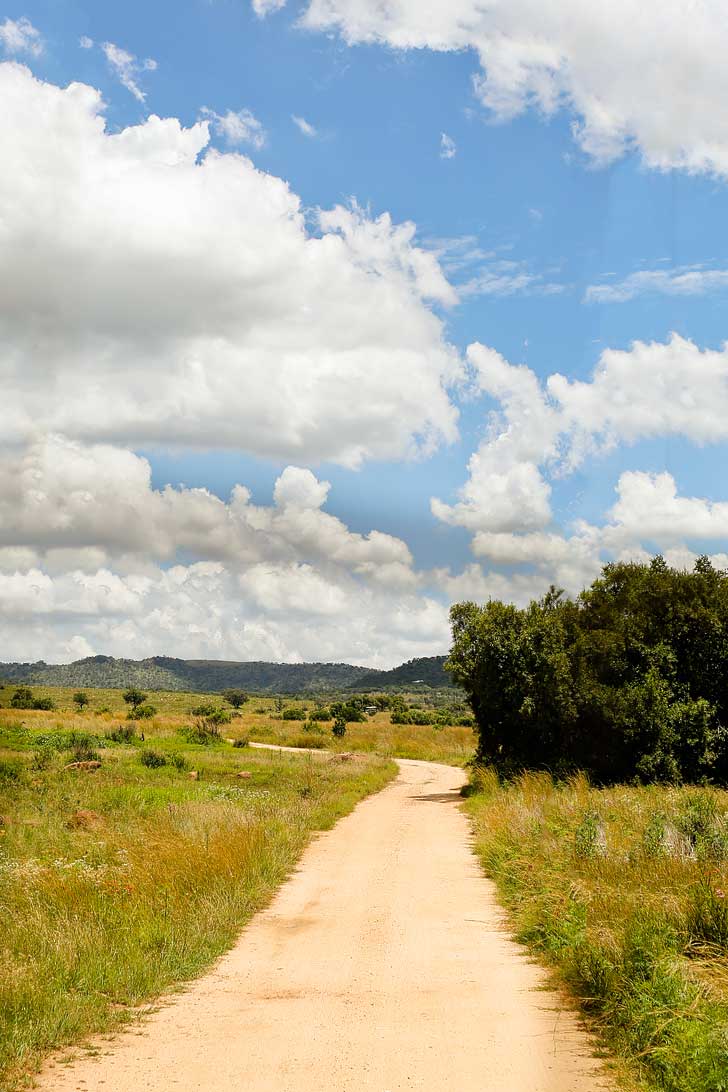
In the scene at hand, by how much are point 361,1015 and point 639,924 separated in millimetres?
2871

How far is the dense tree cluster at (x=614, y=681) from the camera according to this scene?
2664cm

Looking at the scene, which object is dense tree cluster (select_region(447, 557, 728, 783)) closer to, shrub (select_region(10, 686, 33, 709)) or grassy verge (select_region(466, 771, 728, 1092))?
grassy verge (select_region(466, 771, 728, 1092))

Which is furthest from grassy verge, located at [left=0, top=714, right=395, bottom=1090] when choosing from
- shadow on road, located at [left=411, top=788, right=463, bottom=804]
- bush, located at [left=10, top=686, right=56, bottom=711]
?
bush, located at [left=10, top=686, right=56, bottom=711]

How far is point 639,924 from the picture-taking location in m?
8.49

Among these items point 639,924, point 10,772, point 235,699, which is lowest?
point 235,699

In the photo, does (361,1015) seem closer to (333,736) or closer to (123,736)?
(123,736)

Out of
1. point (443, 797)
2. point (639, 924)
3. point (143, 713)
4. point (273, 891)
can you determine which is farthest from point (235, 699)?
point (639, 924)

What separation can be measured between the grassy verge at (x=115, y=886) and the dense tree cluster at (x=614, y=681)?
6.12 metres

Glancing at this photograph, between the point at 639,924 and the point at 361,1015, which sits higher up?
the point at 639,924

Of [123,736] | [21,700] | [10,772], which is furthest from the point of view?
[21,700]

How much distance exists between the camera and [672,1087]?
19.6 ft

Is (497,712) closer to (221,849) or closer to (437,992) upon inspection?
(221,849)

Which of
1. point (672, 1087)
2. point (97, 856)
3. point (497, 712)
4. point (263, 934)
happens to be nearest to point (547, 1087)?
point (672, 1087)

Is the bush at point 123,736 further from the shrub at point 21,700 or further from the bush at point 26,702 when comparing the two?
the shrub at point 21,700
